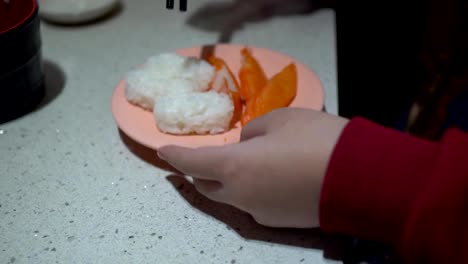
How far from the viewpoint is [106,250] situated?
52 cm

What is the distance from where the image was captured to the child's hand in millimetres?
472

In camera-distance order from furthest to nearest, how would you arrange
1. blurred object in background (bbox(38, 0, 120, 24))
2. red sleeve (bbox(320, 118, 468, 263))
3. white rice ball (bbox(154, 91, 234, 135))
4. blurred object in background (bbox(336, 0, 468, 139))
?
blurred object in background (bbox(336, 0, 468, 139)) → blurred object in background (bbox(38, 0, 120, 24)) → white rice ball (bbox(154, 91, 234, 135)) → red sleeve (bbox(320, 118, 468, 263))

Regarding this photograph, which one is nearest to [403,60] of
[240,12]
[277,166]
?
[240,12]

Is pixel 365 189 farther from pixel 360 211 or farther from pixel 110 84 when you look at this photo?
pixel 110 84

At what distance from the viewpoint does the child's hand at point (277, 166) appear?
47 centimetres

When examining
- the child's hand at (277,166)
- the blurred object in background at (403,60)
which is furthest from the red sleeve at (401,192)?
the blurred object in background at (403,60)

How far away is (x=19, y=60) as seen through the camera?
66cm

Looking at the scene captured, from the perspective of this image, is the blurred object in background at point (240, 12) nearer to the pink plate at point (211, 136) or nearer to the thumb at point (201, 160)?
the pink plate at point (211, 136)

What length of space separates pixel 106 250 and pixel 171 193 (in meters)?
0.10

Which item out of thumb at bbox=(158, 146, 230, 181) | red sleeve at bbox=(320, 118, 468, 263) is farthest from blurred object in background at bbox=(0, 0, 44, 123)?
red sleeve at bbox=(320, 118, 468, 263)

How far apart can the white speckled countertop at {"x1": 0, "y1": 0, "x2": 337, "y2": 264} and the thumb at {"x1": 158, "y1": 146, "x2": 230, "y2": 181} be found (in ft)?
0.21

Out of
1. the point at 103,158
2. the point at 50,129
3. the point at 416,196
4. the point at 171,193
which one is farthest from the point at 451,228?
the point at 50,129

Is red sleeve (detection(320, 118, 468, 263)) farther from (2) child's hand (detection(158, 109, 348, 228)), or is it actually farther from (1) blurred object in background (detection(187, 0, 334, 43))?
(1) blurred object in background (detection(187, 0, 334, 43))

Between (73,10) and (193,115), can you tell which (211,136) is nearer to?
(193,115)
